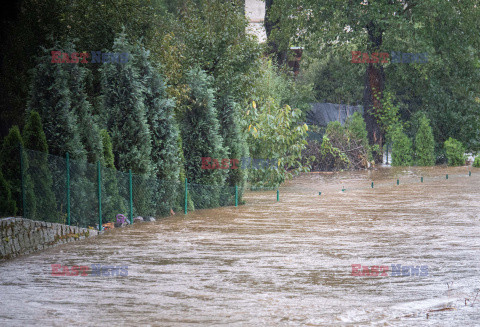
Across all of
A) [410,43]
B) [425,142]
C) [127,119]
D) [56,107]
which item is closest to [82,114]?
[56,107]

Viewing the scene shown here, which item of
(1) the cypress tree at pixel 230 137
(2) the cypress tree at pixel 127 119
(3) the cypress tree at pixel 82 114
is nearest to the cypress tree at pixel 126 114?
Result: (2) the cypress tree at pixel 127 119

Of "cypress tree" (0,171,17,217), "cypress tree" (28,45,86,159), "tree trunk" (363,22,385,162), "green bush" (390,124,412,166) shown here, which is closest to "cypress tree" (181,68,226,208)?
"cypress tree" (28,45,86,159)

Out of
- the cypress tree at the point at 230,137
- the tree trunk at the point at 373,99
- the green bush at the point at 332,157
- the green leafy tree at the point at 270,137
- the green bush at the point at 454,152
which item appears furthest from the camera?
the tree trunk at the point at 373,99

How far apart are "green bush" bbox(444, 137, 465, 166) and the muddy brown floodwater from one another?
17.5 metres

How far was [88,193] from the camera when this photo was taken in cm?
1371

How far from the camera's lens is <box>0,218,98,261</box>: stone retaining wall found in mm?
11008

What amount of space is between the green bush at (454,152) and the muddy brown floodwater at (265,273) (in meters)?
17.5

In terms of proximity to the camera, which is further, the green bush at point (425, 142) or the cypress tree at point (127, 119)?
the green bush at point (425, 142)

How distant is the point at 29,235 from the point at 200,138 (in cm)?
702

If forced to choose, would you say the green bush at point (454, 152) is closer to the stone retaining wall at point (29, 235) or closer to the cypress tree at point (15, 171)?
the stone retaining wall at point (29, 235)

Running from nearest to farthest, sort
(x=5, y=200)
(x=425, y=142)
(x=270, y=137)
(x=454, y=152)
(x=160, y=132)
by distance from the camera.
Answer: (x=5, y=200), (x=160, y=132), (x=270, y=137), (x=454, y=152), (x=425, y=142)

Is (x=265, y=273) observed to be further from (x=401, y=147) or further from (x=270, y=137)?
(x=401, y=147)

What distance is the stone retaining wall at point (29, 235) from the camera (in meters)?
11.0

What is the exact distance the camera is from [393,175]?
28734 millimetres
